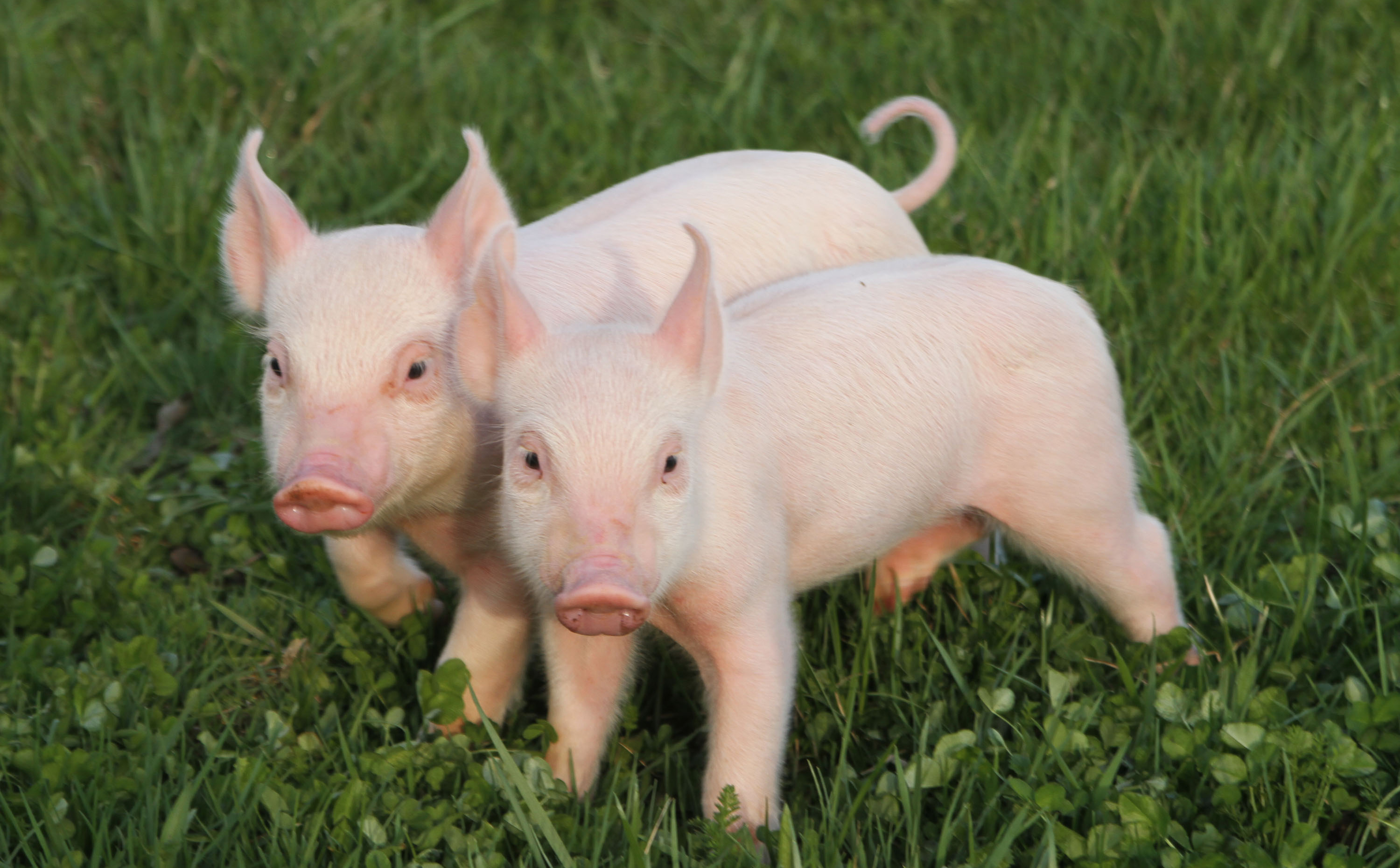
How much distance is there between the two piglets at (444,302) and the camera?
302 centimetres

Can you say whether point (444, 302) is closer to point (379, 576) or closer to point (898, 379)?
point (379, 576)

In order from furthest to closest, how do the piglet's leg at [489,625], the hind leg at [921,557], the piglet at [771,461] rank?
the hind leg at [921,557] → the piglet's leg at [489,625] → the piglet at [771,461]

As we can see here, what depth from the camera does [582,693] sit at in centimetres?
333

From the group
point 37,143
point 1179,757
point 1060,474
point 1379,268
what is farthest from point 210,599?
point 1379,268

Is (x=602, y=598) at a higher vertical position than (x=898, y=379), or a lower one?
higher

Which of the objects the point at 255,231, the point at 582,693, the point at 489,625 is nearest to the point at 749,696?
the point at 582,693

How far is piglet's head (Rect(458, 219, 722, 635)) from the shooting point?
262 cm

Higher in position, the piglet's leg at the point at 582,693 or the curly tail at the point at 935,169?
the curly tail at the point at 935,169

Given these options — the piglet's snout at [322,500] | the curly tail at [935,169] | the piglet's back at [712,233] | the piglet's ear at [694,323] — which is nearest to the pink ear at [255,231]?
the piglet's back at [712,233]

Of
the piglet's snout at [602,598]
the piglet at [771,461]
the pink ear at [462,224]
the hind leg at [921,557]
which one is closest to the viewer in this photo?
the piglet's snout at [602,598]

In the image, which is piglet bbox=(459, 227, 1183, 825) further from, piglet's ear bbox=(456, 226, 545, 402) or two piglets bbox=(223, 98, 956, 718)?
two piglets bbox=(223, 98, 956, 718)

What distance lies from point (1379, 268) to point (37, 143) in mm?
4793

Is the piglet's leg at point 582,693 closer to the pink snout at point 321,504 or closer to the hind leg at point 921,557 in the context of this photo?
the pink snout at point 321,504

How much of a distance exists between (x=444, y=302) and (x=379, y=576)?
881mm
